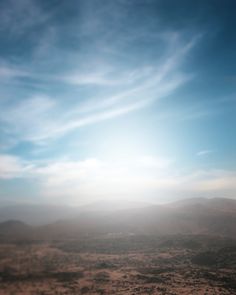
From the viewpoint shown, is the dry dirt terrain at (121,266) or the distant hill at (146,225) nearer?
the dry dirt terrain at (121,266)

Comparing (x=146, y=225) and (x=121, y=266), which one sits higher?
(x=146, y=225)

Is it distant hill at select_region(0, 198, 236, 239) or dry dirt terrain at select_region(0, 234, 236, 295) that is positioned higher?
distant hill at select_region(0, 198, 236, 239)

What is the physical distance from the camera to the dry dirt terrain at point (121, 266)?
23719 mm

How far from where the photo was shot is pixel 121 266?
32.1 metres

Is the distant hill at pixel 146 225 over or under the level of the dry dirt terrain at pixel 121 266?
over

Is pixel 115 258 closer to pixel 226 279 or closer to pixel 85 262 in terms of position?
pixel 85 262

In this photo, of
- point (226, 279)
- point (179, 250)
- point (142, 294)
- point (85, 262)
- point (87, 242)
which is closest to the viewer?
point (142, 294)

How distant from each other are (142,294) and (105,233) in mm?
Result: 33001

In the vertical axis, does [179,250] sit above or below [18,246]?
below

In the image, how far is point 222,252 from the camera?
124 feet

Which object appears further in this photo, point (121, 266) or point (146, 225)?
point (146, 225)

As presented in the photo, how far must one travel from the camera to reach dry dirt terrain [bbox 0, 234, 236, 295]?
2372cm

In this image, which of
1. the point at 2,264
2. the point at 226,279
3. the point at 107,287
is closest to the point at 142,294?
the point at 107,287

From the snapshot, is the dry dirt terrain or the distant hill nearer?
the dry dirt terrain
